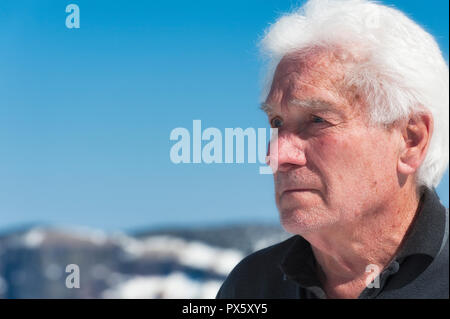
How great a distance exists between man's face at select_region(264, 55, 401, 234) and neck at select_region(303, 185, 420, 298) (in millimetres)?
22

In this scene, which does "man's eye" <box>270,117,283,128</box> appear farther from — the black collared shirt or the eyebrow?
the black collared shirt

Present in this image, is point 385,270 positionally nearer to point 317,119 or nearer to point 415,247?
point 415,247

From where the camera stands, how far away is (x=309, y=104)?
119cm

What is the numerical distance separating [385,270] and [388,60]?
1.60ft

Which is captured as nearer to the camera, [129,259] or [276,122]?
[276,122]

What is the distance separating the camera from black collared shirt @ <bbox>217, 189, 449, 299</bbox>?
3.58ft

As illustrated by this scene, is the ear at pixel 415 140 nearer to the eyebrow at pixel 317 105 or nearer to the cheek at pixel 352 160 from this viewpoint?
the cheek at pixel 352 160

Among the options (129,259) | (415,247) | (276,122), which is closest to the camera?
(415,247)

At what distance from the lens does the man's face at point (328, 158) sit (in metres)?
1.15

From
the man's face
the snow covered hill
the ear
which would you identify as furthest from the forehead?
the snow covered hill

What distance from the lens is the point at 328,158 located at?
116 cm

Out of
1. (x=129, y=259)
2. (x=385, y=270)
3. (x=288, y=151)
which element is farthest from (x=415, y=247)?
(x=129, y=259)
